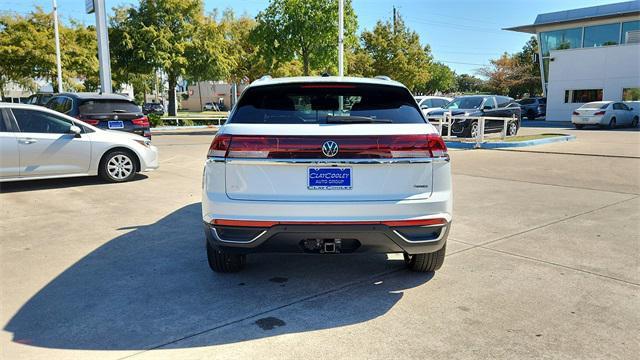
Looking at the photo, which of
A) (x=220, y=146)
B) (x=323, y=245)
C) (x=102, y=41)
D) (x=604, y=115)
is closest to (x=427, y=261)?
(x=323, y=245)

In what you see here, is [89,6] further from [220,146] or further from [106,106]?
[220,146]

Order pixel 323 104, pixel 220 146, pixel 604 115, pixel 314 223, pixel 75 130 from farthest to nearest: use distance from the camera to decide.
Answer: pixel 604 115
pixel 75 130
pixel 323 104
pixel 220 146
pixel 314 223

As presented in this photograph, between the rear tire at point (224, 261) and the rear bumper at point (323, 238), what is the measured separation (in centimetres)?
53

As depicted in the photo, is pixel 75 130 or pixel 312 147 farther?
pixel 75 130

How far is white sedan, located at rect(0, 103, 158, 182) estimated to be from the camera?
27.0ft

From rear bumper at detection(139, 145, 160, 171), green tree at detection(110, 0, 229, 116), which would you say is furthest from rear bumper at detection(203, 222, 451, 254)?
green tree at detection(110, 0, 229, 116)

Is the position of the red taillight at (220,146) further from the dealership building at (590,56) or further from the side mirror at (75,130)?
the dealership building at (590,56)

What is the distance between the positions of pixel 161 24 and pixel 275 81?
1223 inches

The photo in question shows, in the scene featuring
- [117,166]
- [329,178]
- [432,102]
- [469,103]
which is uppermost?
[432,102]

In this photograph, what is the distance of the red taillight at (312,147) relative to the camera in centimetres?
356

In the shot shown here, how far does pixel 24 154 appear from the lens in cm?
829

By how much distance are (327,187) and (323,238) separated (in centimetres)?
37

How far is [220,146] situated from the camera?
12.0ft

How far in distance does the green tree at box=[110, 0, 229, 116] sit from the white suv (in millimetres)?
29080
